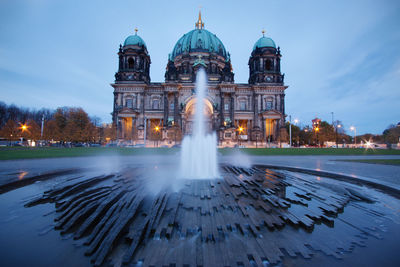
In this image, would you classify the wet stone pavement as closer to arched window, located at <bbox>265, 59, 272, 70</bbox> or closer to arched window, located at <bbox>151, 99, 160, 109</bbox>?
arched window, located at <bbox>151, 99, 160, 109</bbox>

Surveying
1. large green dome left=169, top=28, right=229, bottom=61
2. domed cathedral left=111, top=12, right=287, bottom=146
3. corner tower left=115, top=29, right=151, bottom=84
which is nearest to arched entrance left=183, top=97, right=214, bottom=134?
domed cathedral left=111, top=12, right=287, bottom=146

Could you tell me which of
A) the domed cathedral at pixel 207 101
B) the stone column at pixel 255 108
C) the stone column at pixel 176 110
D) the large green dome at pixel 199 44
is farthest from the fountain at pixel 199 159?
the large green dome at pixel 199 44

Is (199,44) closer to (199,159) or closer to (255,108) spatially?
(255,108)

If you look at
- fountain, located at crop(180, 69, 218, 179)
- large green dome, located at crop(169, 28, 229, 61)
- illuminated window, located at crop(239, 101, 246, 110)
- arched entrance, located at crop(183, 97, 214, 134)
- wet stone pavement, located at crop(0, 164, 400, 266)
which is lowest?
wet stone pavement, located at crop(0, 164, 400, 266)

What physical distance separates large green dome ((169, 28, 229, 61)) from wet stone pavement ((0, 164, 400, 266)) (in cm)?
5717

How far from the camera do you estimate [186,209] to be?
4230 mm

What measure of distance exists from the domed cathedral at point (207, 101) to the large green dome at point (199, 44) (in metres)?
5.75

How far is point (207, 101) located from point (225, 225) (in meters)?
48.0

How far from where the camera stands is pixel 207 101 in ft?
165

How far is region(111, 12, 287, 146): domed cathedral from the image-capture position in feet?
157

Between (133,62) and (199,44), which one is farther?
(199,44)

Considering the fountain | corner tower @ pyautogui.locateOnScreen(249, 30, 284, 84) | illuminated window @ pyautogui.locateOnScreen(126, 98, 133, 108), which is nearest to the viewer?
the fountain

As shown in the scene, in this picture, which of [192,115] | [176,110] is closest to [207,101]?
[192,115]

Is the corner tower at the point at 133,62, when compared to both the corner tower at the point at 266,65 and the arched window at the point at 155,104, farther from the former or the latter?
the corner tower at the point at 266,65
